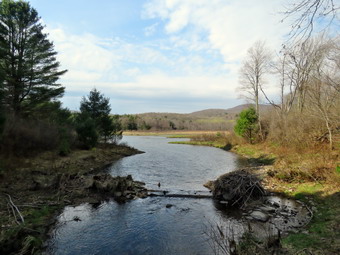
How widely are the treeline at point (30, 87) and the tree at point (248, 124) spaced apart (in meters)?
23.6

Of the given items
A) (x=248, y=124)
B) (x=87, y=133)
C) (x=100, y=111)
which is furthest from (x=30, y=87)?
(x=248, y=124)

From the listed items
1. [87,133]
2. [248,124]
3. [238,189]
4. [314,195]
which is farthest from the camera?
[248,124]

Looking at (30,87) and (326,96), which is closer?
(326,96)

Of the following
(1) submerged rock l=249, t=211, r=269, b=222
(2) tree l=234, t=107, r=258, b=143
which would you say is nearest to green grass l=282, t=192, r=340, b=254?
(1) submerged rock l=249, t=211, r=269, b=222

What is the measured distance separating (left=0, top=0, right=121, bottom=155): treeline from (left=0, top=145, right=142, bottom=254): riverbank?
173cm

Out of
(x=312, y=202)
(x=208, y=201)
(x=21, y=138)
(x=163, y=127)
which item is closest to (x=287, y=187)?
(x=312, y=202)

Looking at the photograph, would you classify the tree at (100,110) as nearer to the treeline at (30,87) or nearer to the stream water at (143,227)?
the treeline at (30,87)

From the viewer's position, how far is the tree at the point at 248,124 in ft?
119

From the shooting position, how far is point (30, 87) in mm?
22875

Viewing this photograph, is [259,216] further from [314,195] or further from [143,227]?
[143,227]

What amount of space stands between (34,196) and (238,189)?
34.4 ft

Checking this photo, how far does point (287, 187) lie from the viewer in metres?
13.6

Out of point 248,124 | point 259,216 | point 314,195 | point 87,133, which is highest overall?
point 248,124

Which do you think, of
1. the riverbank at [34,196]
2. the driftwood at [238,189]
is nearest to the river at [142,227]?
the riverbank at [34,196]
